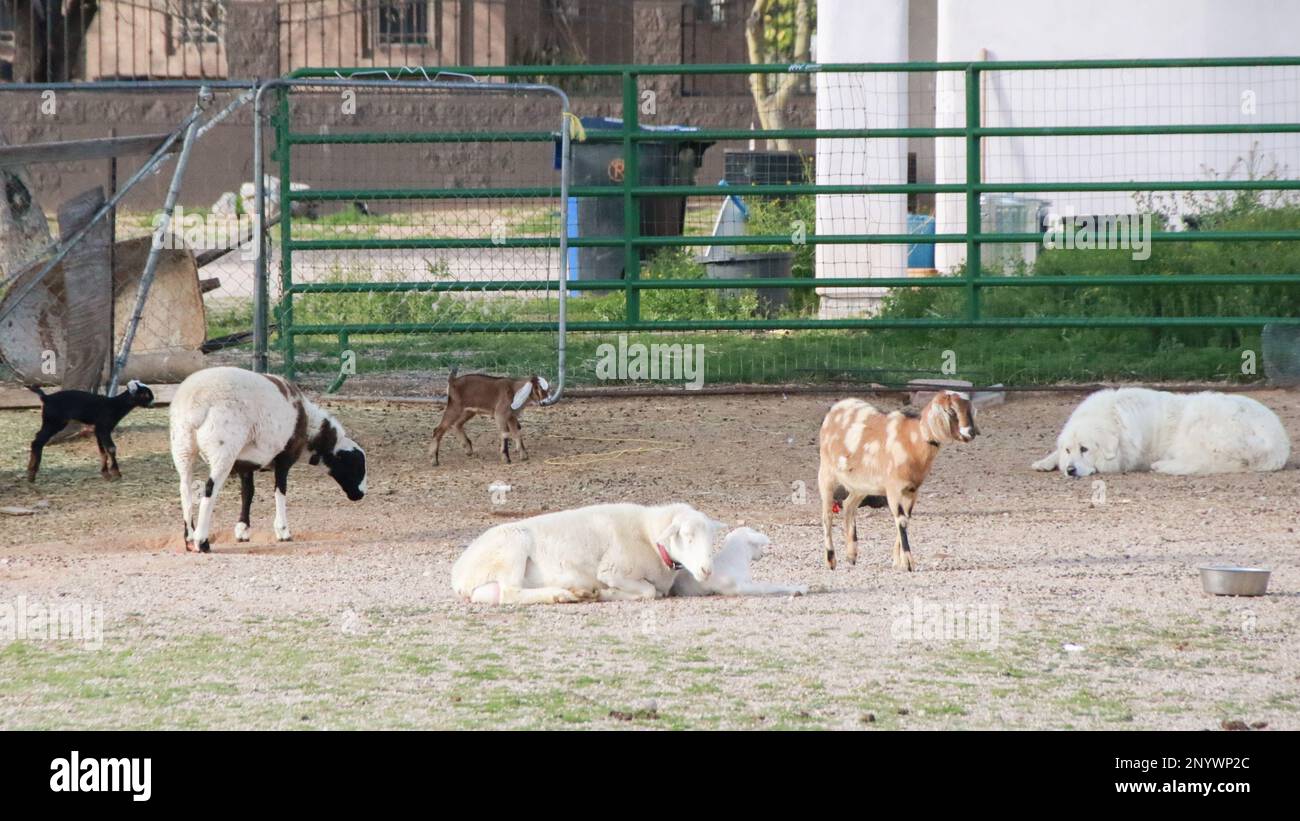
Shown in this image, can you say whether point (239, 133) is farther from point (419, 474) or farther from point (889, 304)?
point (419, 474)

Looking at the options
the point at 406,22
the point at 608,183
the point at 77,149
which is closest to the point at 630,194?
the point at 77,149

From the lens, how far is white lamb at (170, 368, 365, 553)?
28.5 feet

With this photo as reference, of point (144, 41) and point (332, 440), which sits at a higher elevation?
point (144, 41)

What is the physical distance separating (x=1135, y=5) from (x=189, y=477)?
469 inches

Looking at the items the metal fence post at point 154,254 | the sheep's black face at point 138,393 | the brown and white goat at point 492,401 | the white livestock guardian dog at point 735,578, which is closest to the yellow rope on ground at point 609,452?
the brown and white goat at point 492,401

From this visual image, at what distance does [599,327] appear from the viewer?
550 inches

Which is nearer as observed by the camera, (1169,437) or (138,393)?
(138,393)

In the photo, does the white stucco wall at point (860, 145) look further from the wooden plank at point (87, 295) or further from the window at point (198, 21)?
the window at point (198, 21)

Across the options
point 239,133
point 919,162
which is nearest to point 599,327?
point 919,162

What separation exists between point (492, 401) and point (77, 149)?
2923mm

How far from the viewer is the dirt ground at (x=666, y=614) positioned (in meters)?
5.67

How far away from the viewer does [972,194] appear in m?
14.4

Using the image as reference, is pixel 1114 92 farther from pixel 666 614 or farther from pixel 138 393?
pixel 666 614

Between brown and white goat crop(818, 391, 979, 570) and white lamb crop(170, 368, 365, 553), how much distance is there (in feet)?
9.32
